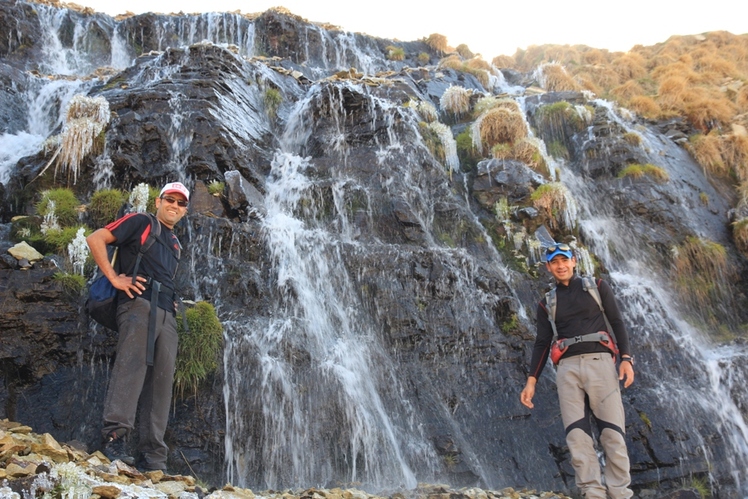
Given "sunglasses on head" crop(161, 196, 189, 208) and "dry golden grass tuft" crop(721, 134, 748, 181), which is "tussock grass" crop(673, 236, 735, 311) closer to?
"dry golden grass tuft" crop(721, 134, 748, 181)

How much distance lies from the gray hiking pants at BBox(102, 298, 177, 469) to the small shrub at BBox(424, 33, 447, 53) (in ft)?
75.7

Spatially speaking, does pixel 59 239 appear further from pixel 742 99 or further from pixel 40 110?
pixel 742 99

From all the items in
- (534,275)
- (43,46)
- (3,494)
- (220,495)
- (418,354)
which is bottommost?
(220,495)

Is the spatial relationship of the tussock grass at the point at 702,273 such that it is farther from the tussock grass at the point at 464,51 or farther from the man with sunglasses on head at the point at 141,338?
the tussock grass at the point at 464,51

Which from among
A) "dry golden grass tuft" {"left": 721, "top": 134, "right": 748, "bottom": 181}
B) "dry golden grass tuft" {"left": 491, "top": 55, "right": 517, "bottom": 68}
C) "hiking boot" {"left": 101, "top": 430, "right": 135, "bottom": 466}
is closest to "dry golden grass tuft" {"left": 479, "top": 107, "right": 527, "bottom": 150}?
"dry golden grass tuft" {"left": 721, "top": 134, "right": 748, "bottom": 181}

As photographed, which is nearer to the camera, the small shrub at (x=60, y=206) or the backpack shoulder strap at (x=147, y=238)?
the backpack shoulder strap at (x=147, y=238)

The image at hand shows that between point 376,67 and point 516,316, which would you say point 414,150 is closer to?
point 516,316

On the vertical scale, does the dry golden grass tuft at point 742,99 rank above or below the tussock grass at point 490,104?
above

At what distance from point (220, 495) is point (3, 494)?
1.56 meters

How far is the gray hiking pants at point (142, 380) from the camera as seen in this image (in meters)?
4.82

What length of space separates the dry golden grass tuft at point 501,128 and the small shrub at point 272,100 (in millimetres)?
5463

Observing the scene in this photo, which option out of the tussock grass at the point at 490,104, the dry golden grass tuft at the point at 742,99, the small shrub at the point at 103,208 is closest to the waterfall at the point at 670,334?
the tussock grass at the point at 490,104

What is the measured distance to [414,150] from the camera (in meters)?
12.6

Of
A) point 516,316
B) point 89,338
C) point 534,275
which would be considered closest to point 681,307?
point 534,275
